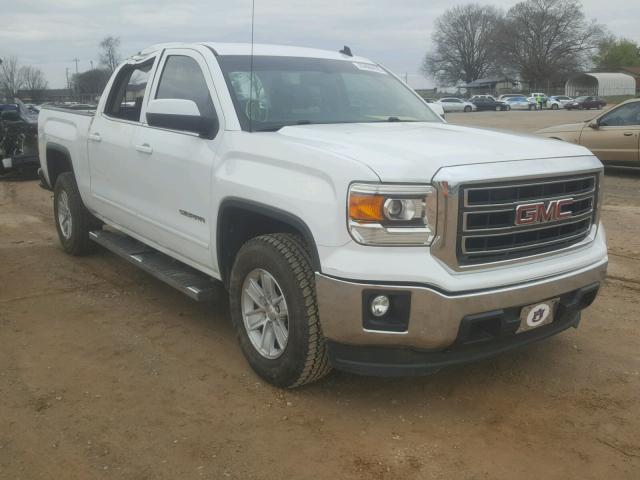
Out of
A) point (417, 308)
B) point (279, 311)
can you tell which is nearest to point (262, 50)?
point (279, 311)

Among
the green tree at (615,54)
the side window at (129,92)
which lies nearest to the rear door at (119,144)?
the side window at (129,92)

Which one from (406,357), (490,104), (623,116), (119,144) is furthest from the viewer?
(490,104)

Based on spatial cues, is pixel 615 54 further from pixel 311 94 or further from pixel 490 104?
pixel 311 94

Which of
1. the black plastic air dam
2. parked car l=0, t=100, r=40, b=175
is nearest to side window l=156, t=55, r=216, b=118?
the black plastic air dam

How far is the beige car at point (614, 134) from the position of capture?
11.6m

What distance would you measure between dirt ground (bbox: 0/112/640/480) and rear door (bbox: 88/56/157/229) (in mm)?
886

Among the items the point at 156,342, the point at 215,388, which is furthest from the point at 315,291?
the point at 156,342

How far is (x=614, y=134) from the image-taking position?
38.6ft

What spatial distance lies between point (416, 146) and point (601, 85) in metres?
95.0

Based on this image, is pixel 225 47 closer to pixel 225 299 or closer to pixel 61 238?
pixel 225 299

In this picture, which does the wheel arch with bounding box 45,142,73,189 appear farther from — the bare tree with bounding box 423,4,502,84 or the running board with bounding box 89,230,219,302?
the bare tree with bounding box 423,4,502,84

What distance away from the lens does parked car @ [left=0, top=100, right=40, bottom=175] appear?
13.2m

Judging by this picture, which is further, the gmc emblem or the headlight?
the gmc emblem

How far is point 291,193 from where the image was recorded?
3.40 m
